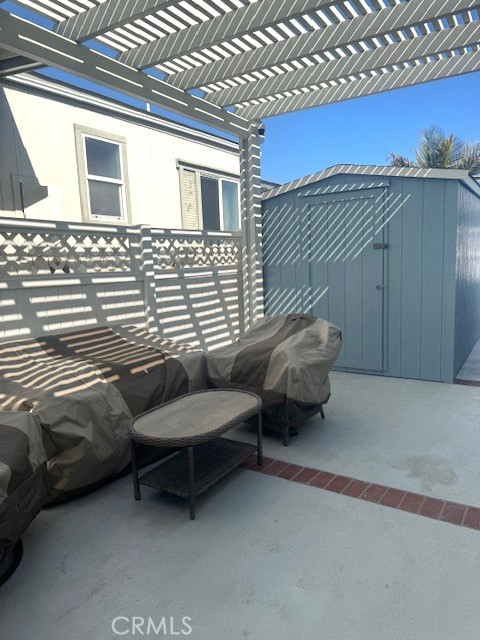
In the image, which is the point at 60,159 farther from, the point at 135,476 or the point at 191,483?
the point at 191,483

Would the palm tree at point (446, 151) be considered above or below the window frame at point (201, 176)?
above

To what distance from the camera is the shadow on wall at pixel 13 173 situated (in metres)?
5.23

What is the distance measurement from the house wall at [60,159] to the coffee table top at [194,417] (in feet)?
12.1

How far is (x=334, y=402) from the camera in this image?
448cm

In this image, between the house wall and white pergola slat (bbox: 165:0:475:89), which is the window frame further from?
white pergola slat (bbox: 165:0:475:89)

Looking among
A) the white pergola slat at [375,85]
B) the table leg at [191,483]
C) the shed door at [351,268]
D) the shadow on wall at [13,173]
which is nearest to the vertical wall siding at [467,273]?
the shed door at [351,268]

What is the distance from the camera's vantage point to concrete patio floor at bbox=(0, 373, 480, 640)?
175cm

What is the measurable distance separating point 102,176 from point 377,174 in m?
3.98

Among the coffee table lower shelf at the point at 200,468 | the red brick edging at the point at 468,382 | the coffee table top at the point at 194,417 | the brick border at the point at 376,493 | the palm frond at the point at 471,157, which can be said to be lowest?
the red brick edging at the point at 468,382

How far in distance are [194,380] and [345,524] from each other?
169 centimetres

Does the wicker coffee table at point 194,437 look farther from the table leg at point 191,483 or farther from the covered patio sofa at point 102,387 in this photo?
the covered patio sofa at point 102,387

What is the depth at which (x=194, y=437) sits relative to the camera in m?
2.46

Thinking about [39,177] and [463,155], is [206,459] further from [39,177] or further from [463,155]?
[463,155]

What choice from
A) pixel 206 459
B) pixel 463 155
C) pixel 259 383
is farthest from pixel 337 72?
pixel 463 155
